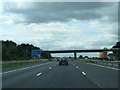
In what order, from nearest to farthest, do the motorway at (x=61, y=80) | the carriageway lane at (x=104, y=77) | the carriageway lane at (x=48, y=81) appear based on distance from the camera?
1. the carriageway lane at (x=48, y=81)
2. the motorway at (x=61, y=80)
3. the carriageway lane at (x=104, y=77)

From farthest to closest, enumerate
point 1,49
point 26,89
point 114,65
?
point 1,49 < point 114,65 < point 26,89

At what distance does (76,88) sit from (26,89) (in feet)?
8.27

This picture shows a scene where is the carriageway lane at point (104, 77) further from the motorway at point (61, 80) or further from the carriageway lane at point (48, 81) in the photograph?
the carriageway lane at point (48, 81)

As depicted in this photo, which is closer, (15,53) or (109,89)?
(109,89)

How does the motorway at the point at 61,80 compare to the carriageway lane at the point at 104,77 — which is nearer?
the motorway at the point at 61,80

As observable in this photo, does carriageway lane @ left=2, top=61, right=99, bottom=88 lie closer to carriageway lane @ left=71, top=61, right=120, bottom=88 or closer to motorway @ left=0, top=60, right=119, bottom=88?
motorway @ left=0, top=60, right=119, bottom=88

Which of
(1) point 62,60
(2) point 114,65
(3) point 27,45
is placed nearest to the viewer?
(2) point 114,65

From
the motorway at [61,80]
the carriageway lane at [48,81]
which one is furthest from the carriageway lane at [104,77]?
the carriageway lane at [48,81]

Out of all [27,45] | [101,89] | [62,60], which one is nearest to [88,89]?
[101,89]

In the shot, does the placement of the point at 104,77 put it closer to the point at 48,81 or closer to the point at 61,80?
the point at 61,80

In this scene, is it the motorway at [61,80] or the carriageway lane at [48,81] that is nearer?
the carriageway lane at [48,81]

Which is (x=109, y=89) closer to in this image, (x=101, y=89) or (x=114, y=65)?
(x=101, y=89)

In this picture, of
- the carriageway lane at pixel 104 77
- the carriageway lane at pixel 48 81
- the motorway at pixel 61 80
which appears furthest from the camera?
the carriageway lane at pixel 104 77

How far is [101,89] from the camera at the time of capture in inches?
486
